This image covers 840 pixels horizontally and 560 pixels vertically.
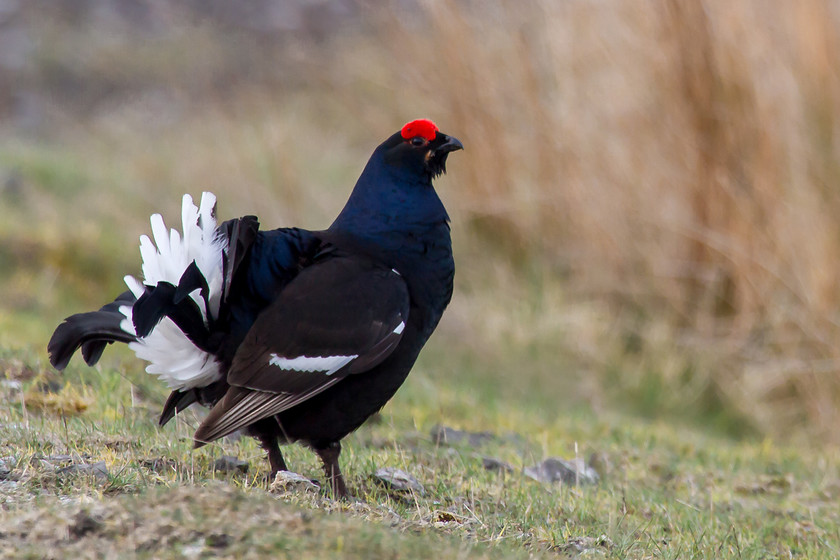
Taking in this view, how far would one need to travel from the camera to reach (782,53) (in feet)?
23.1

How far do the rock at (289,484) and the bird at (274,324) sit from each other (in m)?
0.18

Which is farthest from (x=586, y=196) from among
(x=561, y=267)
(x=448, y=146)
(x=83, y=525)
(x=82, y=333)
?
(x=83, y=525)

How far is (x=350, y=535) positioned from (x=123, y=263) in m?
5.90

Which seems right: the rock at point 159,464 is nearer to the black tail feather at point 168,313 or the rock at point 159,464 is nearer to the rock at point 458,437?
the black tail feather at point 168,313

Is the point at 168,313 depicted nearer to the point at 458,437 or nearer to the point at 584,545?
the point at 584,545

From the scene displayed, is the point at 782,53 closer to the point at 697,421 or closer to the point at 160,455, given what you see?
the point at 697,421

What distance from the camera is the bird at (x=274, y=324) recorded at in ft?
12.1

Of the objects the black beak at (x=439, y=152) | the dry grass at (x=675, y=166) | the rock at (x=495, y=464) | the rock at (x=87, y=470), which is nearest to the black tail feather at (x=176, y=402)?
the rock at (x=87, y=470)

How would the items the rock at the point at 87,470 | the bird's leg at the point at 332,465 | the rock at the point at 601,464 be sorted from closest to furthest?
1. the rock at the point at 87,470
2. the bird's leg at the point at 332,465
3. the rock at the point at 601,464

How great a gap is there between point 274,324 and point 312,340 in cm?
14

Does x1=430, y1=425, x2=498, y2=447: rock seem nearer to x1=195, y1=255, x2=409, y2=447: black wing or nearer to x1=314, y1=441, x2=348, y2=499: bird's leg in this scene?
x1=314, y1=441, x2=348, y2=499: bird's leg

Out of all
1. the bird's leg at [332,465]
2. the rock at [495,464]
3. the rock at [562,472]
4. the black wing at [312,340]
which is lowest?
the rock at [562,472]

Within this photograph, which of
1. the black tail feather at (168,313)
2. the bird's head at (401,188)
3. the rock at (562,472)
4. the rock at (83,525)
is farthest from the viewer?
the rock at (562,472)

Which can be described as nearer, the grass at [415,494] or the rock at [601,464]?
the grass at [415,494]
